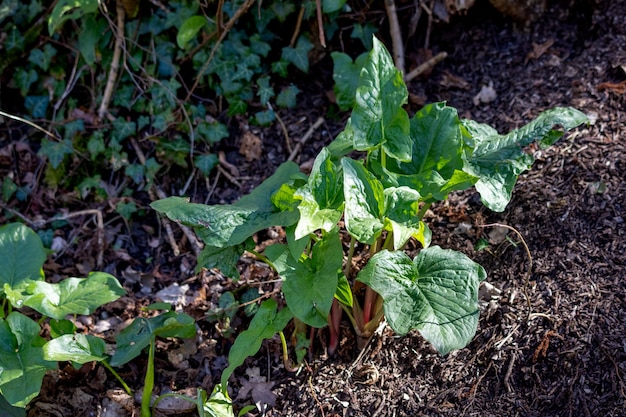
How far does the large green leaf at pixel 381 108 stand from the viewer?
2254mm

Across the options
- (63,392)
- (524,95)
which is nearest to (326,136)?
(524,95)

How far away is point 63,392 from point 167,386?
44 centimetres

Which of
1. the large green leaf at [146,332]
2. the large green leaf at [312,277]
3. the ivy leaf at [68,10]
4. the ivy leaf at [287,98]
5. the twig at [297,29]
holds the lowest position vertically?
the large green leaf at [146,332]

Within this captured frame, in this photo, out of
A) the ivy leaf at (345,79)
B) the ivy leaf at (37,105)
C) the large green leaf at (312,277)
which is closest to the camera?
the large green leaf at (312,277)

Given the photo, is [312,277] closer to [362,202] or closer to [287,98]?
[362,202]

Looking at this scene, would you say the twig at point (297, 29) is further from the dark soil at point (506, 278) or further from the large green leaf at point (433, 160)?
the large green leaf at point (433, 160)

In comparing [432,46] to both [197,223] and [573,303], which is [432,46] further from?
[197,223]

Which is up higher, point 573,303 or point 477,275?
point 477,275

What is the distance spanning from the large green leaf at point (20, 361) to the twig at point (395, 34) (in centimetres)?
229

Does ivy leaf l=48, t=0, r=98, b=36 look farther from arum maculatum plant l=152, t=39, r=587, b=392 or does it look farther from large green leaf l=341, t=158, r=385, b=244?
large green leaf l=341, t=158, r=385, b=244

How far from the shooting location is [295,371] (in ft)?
8.57

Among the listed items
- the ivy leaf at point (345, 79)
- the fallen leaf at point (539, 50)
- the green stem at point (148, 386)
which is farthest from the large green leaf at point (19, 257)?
the fallen leaf at point (539, 50)

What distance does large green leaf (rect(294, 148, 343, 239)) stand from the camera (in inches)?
78.5

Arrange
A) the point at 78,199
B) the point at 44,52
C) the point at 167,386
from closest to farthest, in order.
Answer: the point at 167,386
the point at 78,199
the point at 44,52
